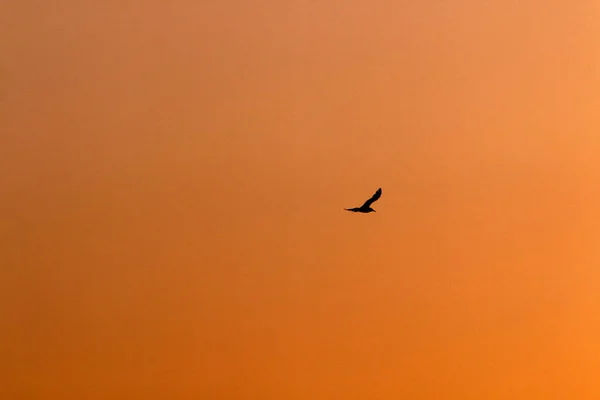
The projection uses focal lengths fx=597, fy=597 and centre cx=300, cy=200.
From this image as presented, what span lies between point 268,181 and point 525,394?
99 centimetres

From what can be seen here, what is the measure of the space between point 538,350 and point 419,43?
0.96 meters

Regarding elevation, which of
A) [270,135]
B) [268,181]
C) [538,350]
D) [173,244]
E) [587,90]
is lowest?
[538,350]

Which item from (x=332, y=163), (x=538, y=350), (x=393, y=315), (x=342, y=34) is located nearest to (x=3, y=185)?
(x=332, y=163)

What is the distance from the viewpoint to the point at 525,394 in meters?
1.78

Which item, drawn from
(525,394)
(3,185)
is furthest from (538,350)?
(3,185)

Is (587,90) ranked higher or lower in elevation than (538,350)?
higher

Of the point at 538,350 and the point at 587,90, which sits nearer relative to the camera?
the point at 587,90

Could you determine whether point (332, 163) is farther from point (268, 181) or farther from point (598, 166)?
point (598, 166)

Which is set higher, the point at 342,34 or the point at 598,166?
the point at 342,34

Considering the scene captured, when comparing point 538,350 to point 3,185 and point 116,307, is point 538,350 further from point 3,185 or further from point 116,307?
point 3,185

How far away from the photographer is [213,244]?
1.69 metres

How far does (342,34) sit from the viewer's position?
5.29ft


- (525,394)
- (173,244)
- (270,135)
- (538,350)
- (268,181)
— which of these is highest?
(270,135)

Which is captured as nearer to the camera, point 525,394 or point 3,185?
point 3,185
